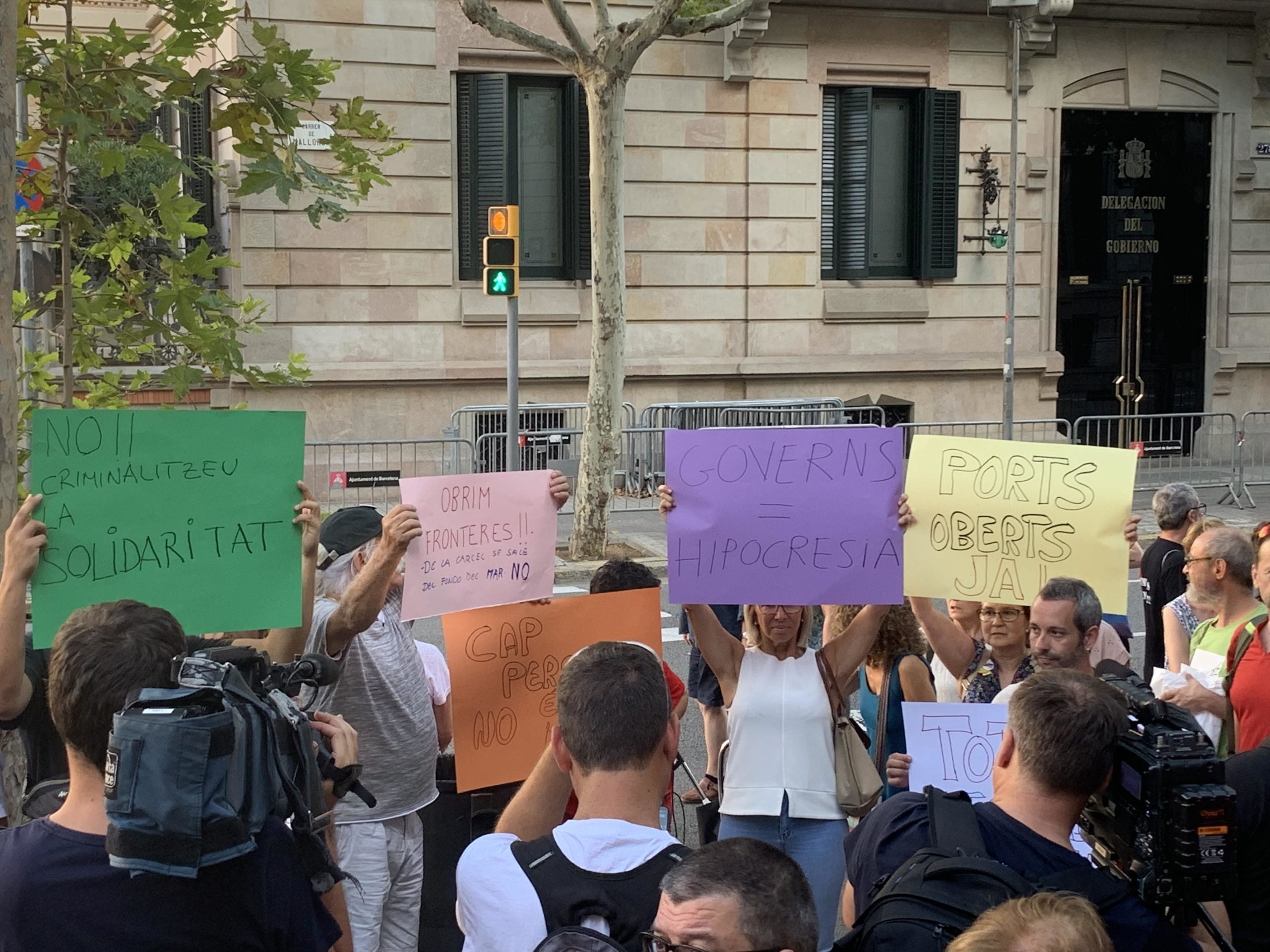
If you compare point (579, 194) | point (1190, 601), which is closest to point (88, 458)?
point (1190, 601)

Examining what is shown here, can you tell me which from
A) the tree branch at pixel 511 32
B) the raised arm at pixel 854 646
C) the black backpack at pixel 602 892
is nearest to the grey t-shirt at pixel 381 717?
the raised arm at pixel 854 646

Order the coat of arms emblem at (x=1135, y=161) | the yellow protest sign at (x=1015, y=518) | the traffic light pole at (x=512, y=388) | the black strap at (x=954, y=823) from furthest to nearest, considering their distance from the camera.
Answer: the coat of arms emblem at (x=1135, y=161), the traffic light pole at (x=512, y=388), the yellow protest sign at (x=1015, y=518), the black strap at (x=954, y=823)

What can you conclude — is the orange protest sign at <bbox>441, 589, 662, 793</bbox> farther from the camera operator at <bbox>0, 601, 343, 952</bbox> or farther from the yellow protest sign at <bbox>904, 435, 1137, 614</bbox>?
the camera operator at <bbox>0, 601, 343, 952</bbox>

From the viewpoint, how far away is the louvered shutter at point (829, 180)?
19.5 m

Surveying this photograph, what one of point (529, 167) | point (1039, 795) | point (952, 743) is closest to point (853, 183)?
point (529, 167)

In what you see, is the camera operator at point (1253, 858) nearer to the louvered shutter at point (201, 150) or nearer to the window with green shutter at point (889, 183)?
the window with green shutter at point (889, 183)

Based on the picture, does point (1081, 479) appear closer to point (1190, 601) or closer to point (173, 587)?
point (1190, 601)

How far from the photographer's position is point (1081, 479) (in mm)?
4344

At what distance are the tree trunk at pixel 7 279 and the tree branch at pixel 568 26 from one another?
911 cm

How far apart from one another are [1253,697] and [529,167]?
52.0 feet

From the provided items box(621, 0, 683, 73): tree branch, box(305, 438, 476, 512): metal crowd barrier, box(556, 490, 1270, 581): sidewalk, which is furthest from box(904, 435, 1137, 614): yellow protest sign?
box(305, 438, 476, 512): metal crowd barrier

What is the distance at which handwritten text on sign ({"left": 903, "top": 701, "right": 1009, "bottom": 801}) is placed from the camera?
12.4 feet

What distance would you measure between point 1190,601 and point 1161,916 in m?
3.43

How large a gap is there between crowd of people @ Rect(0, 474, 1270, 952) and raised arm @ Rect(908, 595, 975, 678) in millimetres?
12
